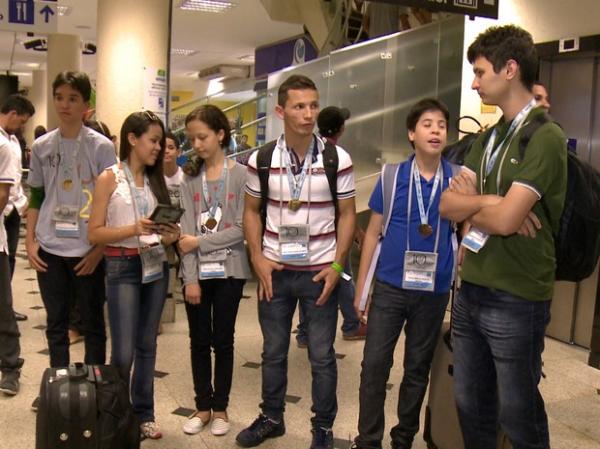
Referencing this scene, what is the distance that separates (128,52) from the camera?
5.38m

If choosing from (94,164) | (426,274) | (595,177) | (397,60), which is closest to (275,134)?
(397,60)

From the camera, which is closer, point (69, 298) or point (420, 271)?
point (420, 271)

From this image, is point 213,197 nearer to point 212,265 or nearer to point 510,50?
point 212,265

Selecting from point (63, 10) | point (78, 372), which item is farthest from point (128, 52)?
point (63, 10)

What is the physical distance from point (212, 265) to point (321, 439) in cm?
92

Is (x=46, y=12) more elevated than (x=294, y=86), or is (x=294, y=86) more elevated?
(x=46, y=12)

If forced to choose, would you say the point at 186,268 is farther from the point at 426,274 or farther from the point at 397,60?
the point at 397,60

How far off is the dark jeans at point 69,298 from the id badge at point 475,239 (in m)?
1.80

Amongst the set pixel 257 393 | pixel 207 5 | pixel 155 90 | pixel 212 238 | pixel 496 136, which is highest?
pixel 207 5

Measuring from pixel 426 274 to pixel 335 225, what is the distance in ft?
1.57

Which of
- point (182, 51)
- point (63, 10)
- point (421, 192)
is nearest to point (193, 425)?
point (421, 192)

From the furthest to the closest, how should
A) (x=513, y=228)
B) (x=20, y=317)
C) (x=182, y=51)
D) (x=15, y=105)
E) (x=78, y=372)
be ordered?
1. (x=182, y=51)
2. (x=20, y=317)
3. (x=15, y=105)
4. (x=78, y=372)
5. (x=513, y=228)

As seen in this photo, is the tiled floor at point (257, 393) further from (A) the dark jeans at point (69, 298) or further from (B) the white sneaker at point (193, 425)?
(A) the dark jeans at point (69, 298)

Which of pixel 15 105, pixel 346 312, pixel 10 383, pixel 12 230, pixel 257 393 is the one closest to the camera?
pixel 10 383
